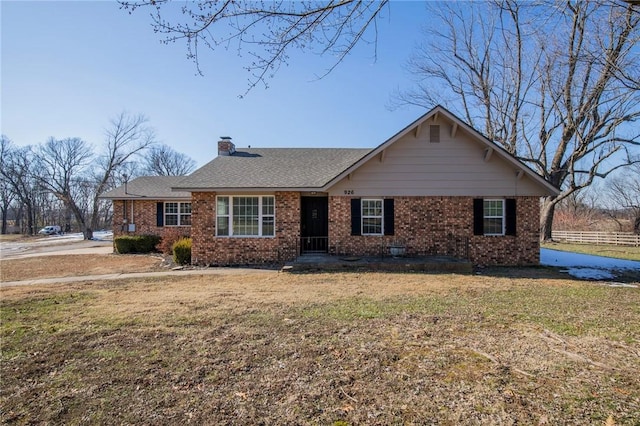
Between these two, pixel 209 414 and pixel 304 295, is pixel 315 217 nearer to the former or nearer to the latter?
pixel 304 295

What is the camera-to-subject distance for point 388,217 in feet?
43.5

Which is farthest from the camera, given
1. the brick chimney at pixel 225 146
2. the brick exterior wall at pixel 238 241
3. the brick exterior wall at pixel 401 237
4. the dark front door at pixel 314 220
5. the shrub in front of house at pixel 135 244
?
the shrub in front of house at pixel 135 244

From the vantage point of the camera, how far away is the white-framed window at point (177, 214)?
21.2 metres

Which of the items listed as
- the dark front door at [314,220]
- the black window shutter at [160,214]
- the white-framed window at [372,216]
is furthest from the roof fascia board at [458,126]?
the black window shutter at [160,214]

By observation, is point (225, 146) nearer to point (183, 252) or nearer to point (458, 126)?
point (183, 252)

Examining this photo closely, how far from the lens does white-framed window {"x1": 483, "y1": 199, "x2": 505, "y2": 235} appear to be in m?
13.2

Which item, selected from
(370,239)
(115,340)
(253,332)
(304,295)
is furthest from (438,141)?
(115,340)

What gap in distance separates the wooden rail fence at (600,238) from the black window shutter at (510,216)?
2006cm

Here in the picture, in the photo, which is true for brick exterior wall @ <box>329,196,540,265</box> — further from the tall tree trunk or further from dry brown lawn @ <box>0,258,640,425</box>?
the tall tree trunk

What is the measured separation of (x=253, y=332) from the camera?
17.6ft

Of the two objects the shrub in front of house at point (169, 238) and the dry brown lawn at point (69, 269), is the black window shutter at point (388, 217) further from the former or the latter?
the shrub in front of house at point (169, 238)

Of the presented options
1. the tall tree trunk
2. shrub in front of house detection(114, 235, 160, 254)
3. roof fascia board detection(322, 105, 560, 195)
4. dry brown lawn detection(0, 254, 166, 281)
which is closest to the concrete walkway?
dry brown lawn detection(0, 254, 166, 281)

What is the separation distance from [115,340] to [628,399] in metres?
6.20

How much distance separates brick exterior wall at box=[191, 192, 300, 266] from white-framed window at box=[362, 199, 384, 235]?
2.53m
